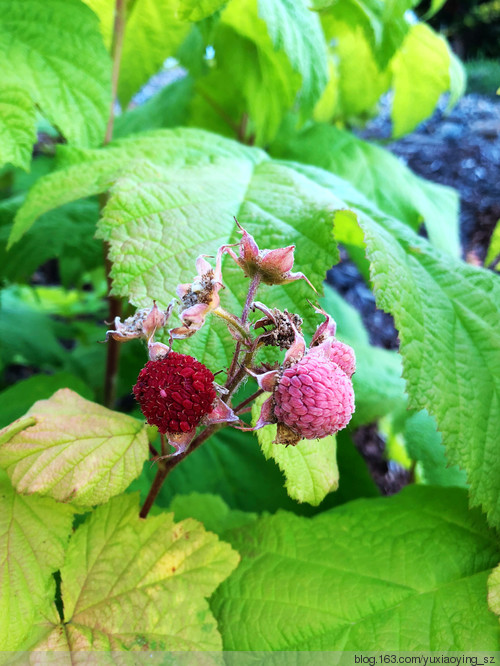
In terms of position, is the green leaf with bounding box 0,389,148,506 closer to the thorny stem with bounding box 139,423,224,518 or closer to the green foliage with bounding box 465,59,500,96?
the thorny stem with bounding box 139,423,224,518

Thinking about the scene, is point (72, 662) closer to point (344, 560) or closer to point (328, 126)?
point (344, 560)

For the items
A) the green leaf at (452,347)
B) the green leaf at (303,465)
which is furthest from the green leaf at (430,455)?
the green leaf at (303,465)

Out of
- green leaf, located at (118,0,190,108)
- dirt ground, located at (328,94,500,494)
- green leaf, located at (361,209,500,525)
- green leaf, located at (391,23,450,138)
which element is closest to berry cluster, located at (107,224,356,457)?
green leaf, located at (361,209,500,525)

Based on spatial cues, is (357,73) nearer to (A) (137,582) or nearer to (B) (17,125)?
(B) (17,125)

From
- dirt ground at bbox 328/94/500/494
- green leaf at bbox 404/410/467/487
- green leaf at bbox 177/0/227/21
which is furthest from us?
dirt ground at bbox 328/94/500/494

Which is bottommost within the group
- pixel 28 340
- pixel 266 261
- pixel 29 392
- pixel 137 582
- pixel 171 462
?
pixel 28 340

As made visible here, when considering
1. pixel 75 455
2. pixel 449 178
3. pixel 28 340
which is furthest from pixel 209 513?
pixel 449 178

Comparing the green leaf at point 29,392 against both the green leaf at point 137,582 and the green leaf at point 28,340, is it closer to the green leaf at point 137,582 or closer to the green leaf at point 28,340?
the green leaf at point 137,582
